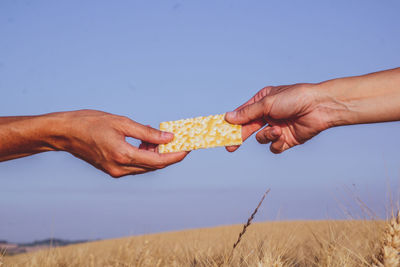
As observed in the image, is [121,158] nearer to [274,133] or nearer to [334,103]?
[274,133]

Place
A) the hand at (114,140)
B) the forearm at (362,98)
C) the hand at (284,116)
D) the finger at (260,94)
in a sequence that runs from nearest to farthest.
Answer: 1. the forearm at (362,98)
2. the hand at (114,140)
3. the hand at (284,116)
4. the finger at (260,94)

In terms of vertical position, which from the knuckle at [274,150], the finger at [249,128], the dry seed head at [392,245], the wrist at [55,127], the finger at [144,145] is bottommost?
the dry seed head at [392,245]

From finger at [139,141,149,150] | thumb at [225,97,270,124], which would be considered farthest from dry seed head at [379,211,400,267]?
finger at [139,141,149,150]

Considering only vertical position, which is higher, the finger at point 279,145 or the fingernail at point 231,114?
the fingernail at point 231,114

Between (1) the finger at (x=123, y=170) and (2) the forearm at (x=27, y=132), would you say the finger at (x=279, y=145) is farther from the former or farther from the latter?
(2) the forearm at (x=27, y=132)

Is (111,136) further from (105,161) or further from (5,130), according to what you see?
(5,130)

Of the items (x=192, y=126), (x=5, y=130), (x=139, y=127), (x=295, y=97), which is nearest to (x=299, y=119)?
(x=295, y=97)

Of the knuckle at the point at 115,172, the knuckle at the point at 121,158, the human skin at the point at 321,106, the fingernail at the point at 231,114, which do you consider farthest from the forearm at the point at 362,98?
the knuckle at the point at 115,172

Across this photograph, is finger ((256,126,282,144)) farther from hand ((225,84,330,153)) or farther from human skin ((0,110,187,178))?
human skin ((0,110,187,178))
